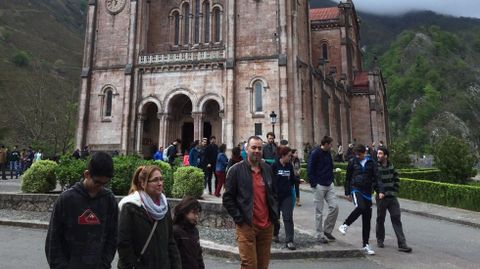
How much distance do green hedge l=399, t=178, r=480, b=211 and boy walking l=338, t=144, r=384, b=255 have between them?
22.6 ft

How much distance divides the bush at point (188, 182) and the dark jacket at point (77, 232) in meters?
6.84

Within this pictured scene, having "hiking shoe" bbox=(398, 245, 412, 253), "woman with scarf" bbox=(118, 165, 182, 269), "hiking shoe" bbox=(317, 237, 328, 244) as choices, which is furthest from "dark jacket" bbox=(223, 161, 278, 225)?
"hiking shoe" bbox=(398, 245, 412, 253)

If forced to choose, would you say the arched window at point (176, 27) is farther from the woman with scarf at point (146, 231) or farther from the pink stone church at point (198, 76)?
the woman with scarf at point (146, 231)

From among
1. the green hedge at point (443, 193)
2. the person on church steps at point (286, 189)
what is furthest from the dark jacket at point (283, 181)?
the green hedge at point (443, 193)

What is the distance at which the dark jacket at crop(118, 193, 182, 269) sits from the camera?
3156mm

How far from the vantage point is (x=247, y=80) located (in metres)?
25.6

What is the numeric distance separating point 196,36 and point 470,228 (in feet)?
81.8

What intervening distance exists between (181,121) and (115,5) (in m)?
11.0

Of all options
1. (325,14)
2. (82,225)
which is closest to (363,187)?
(82,225)

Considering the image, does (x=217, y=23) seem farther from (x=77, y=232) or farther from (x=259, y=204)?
(x=77, y=232)

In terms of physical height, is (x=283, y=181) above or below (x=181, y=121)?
below

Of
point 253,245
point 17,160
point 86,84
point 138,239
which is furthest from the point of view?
point 86,84

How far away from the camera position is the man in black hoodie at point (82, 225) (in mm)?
2936

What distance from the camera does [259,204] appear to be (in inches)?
176
